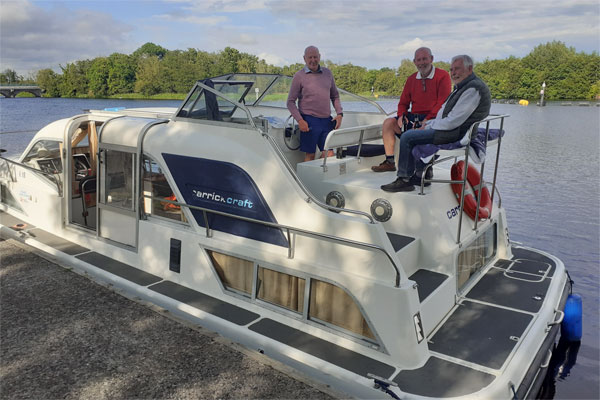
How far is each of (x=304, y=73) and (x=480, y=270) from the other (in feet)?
10.7

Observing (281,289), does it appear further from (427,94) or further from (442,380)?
(427,94)

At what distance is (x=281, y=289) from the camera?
4695 millimetres

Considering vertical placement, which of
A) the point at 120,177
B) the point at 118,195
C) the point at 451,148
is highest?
the point at 451,148

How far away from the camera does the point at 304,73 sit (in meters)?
5.88

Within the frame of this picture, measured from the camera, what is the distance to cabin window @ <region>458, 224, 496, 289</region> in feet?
16.8

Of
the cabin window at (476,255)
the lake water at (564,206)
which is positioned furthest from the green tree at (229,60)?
the cabin window at (476,255)

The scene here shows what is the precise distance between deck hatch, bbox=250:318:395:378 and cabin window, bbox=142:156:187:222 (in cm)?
175

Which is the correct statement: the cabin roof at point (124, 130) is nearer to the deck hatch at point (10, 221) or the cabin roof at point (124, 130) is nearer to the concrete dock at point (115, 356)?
the concrete dock at point (115, 356)

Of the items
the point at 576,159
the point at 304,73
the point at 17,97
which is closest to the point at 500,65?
the point at 576,159

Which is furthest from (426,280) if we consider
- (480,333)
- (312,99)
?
(312,99)

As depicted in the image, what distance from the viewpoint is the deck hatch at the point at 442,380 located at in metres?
3.62

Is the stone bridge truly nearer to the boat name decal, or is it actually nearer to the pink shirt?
the pink shirt

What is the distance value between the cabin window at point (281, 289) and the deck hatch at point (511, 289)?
189cm

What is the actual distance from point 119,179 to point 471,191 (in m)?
4.45
